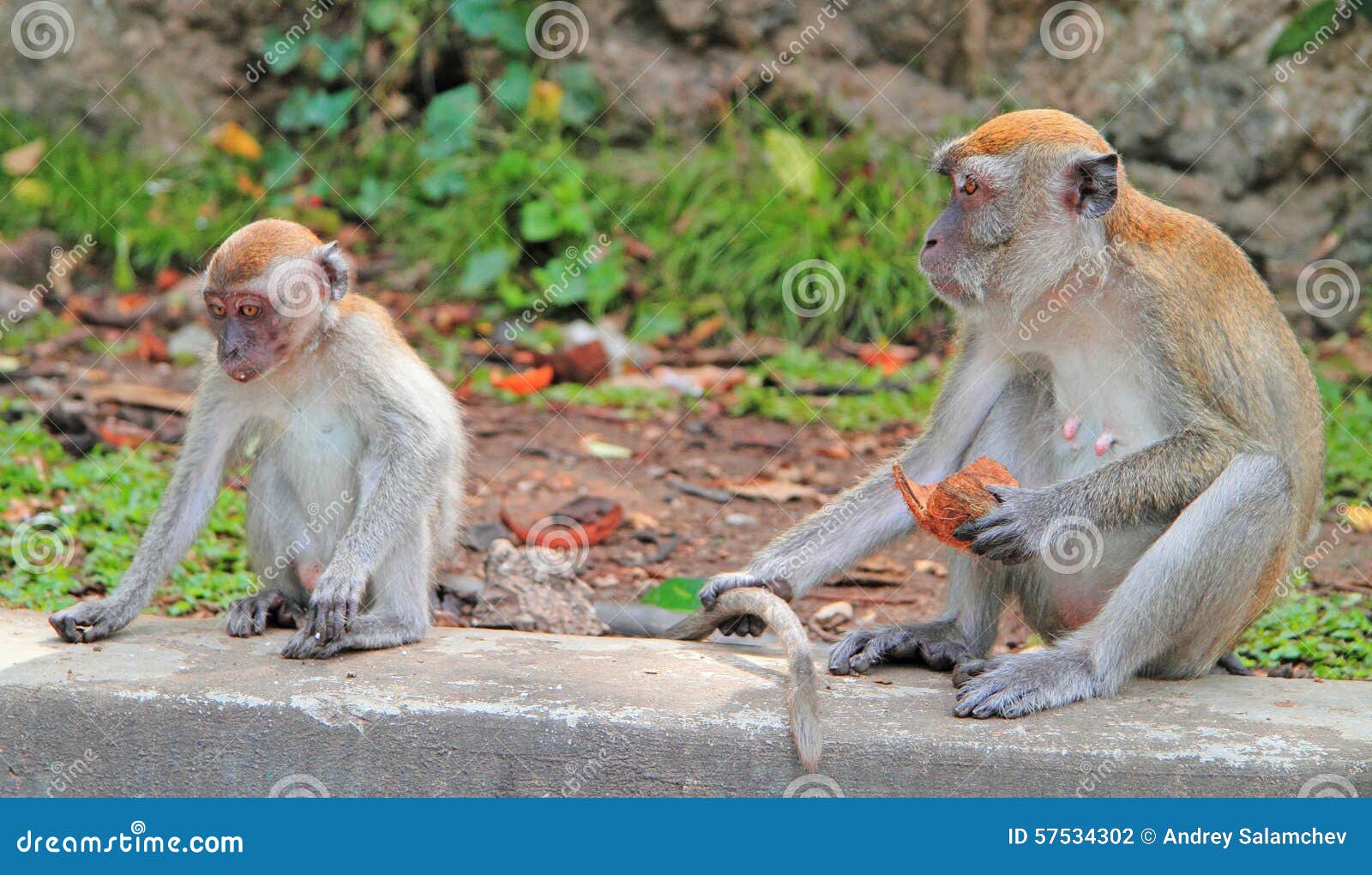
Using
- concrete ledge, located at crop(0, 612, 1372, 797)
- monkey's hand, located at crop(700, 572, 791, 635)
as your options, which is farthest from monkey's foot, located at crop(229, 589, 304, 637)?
monkey's hand, located at crop(700, 572, 791, 635)

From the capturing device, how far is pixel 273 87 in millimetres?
13266

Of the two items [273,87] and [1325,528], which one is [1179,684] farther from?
[273,87]

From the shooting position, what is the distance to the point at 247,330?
19.0 feet

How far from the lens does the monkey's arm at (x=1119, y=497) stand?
5.13 meters

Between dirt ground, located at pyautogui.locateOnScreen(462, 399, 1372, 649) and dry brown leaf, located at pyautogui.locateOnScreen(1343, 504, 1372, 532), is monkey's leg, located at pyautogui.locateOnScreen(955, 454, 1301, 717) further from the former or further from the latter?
dry brown leaf, located at pyautogui.locateOnScreen(1343, 504, 1372, 532)

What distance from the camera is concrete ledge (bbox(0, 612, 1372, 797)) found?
4582mm

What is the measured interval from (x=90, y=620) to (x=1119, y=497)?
12.4 ft

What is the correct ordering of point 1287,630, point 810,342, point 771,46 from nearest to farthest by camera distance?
point 1287,630 < point 810,342 < point 771,46

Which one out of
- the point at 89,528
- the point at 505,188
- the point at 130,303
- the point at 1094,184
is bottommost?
the point at 89,528

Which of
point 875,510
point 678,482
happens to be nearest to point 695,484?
point 678,482

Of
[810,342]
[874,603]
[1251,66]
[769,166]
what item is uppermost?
[1251,66]

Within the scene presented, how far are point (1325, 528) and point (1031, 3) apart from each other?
5405 millimetres

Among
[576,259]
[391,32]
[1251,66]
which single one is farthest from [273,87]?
[1251,66]

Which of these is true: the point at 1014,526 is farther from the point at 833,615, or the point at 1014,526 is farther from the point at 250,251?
the point at 250,251
